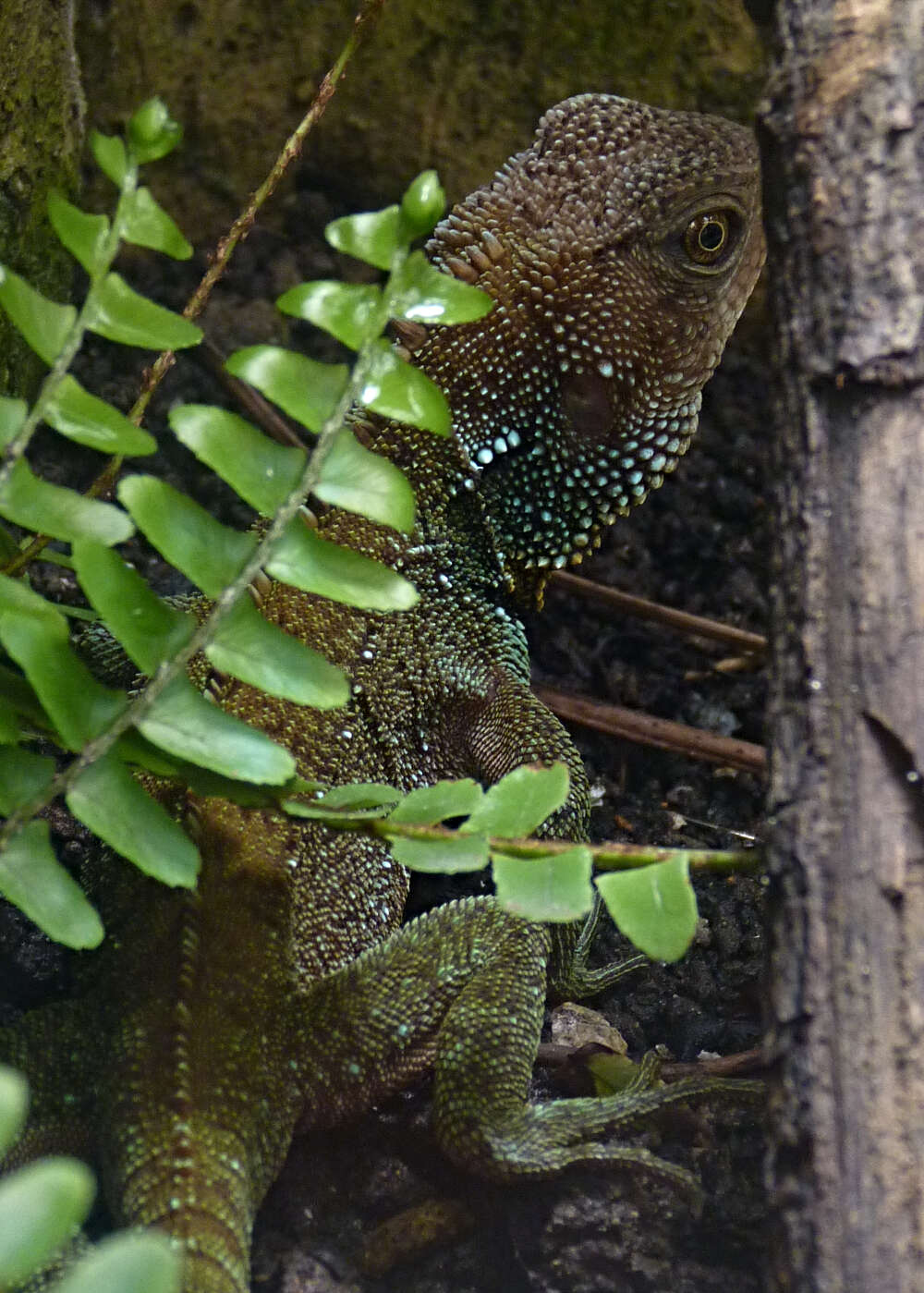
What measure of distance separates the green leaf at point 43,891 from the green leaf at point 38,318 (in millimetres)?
785

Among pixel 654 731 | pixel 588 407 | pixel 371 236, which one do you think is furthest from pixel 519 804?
pixel 654 731

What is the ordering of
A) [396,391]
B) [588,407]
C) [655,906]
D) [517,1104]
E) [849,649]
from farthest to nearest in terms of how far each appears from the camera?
[588,407] < [517,1104] < [396,391] < [655,906] < [849,649]

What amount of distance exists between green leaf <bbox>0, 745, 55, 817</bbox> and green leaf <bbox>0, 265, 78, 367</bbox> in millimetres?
654

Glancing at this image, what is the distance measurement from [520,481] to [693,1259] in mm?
Result: 2063

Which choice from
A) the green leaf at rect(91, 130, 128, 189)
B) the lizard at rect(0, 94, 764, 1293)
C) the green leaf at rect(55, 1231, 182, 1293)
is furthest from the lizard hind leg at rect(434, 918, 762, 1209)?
the green leaf at rect(91, 130, 128, 189)

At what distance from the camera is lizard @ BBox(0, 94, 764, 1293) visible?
2488 mm

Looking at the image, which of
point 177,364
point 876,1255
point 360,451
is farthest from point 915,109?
point 177,364

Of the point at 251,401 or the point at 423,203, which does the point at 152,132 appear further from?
the point at 251,401

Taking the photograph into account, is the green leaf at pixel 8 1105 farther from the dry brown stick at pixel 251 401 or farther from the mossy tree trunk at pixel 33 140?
the dry brown stick at pixel 251 401

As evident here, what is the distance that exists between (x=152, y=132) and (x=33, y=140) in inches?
65.1

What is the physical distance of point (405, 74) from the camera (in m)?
4.74

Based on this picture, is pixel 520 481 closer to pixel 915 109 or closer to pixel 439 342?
pixel 439 342

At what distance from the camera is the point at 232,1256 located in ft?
7.43

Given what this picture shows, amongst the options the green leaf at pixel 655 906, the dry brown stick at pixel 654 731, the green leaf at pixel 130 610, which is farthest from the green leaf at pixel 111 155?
the dry brown stick at pixel 654 731
